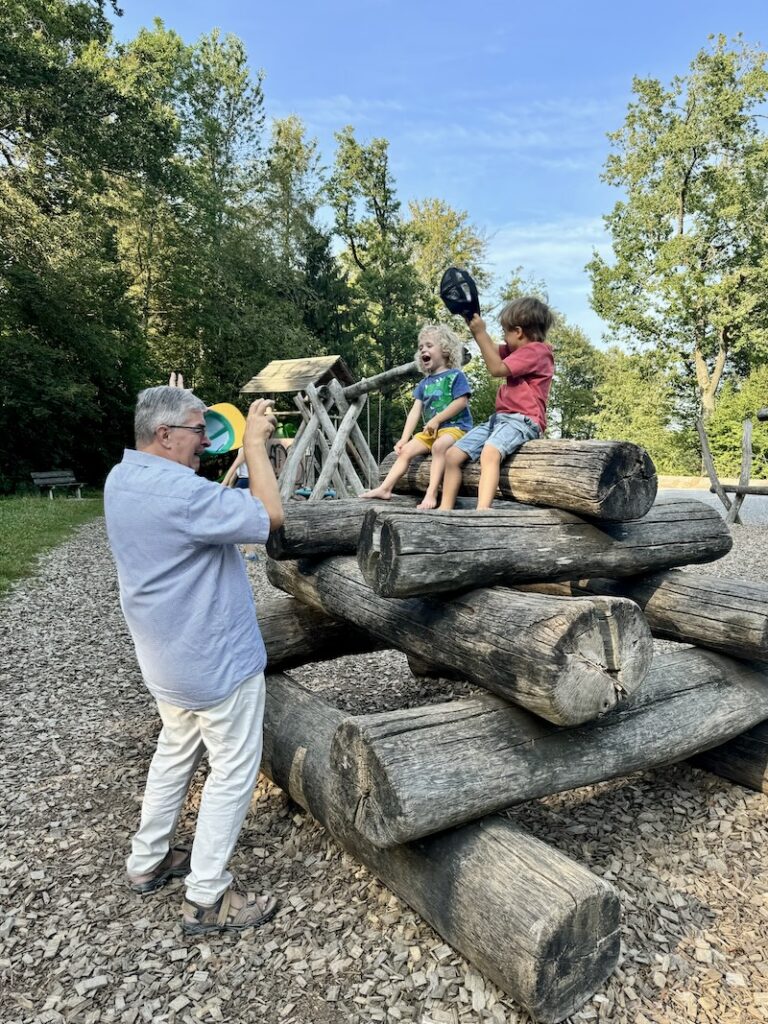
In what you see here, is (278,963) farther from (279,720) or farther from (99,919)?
(279,720)

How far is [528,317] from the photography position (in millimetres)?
3918

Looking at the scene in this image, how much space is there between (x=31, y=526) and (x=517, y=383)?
12018 millimetres

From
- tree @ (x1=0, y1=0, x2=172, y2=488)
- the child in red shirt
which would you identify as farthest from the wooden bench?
the child in red shirt

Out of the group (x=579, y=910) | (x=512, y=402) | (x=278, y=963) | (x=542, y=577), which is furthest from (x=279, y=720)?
(x=512, y=402)

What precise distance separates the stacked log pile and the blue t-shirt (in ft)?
2.91

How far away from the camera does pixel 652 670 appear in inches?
130

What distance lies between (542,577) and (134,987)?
218 cm

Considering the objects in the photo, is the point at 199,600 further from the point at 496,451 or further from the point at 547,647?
the point at 496,451

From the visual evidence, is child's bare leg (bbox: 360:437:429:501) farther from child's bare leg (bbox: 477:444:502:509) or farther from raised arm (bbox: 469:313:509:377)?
child's bare leg (bbox: 477:444:502:509)

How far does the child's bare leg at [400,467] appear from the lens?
173 inches

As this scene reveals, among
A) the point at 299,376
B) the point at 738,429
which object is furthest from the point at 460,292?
the point at 738,429

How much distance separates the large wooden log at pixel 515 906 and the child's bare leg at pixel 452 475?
5.95 ft

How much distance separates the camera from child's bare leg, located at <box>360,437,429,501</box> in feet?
14.4

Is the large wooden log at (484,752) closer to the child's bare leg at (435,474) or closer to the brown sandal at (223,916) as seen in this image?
the brown sandal at (223,916)
